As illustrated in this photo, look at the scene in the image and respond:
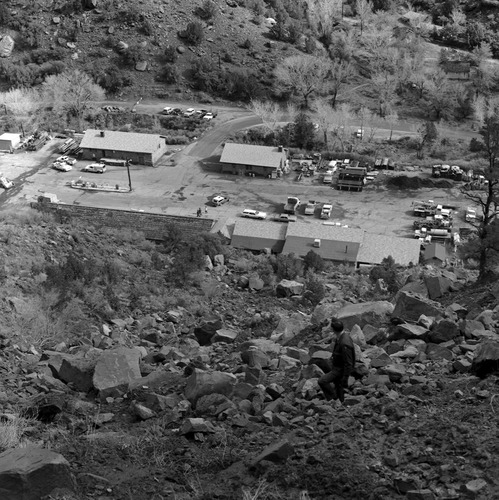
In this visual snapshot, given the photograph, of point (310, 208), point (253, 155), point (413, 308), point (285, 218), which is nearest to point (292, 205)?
point (310, 208)

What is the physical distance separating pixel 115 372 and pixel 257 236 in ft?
97.7

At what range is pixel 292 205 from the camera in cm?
5297

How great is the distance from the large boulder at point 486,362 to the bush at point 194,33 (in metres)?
71.2

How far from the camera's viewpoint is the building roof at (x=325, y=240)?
42.5 metres

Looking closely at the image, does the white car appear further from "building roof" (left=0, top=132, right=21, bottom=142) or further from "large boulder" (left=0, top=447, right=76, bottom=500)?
"large boulder" (left=0, top=447, right=76, bottom=500)

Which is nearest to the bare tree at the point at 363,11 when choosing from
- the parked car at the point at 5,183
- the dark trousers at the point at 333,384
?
the parked car at the point at 5,183

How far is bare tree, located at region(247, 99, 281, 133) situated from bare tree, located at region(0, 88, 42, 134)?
20.0 meters

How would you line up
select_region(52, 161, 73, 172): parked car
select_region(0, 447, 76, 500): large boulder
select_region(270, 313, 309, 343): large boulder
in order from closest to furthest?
select_region(0, 447, 76, 500): large boulder < select_region(270, 313, 309, 343): large boulder < select_region(52, 161, 73, 172): parked car

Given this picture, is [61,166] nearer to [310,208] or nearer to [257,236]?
[310,208]

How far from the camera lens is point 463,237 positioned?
48.6m

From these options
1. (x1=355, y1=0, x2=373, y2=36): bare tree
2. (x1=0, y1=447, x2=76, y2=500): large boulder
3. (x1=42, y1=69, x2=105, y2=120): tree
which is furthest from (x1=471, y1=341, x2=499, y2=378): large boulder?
(x1=355, y1=0, x2=373, y2=36): bare tree

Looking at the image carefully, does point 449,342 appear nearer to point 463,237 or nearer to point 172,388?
point 172,388

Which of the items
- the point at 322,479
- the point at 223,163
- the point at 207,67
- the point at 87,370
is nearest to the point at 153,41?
the point at 207,67

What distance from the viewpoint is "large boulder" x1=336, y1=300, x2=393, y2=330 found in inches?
682
